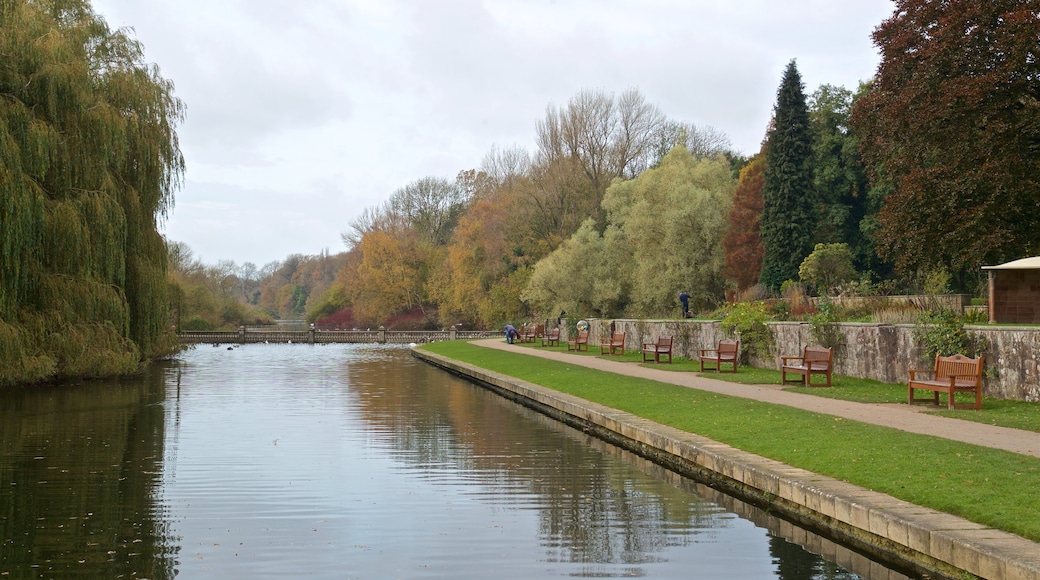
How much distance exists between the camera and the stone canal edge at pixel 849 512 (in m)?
6.24

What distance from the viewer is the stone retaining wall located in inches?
567

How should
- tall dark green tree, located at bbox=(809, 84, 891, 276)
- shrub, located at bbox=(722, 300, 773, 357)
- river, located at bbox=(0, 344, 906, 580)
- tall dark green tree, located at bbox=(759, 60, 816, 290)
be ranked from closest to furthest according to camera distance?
river, located at bbox=(0, 344, 906, 580)
shrub, located at bbox=(722, 300, 773, 357)
tall dark green tree, located at bbox=(759, 60, 816, 290)
tall dark green tree, located at bbox=(809, 84, 891, 276)

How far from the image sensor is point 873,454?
9.81m

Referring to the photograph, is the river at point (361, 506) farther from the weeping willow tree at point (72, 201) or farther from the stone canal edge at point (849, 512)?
the weeping willow tree at point (72, 201)

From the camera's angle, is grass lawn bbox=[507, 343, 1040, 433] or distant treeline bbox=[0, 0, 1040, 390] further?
distant treeline bbox=[0, 0, 1040, 390]

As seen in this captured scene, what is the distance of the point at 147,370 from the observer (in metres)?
32.7

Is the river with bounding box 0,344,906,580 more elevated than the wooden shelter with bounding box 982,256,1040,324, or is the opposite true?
the wooden shelter with bounding box 982,256,1040,324

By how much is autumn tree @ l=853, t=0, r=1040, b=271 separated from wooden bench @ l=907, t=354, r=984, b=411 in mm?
10946

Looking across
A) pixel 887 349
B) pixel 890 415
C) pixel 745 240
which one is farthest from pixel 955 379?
pixel 745 240

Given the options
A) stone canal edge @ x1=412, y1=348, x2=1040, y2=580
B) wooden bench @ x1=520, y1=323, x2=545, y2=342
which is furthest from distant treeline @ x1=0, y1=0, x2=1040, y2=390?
stone canal edge @ x1=412, y1=348, x2=1040, y2=580

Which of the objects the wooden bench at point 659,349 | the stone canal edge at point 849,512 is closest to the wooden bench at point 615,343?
the wooden bench at point 659,349

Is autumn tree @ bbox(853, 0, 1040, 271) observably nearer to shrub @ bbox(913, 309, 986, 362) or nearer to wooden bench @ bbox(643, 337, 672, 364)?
wooden bench @ bbox(643, 337, 672, 364)

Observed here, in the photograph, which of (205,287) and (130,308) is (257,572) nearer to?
(130,308)

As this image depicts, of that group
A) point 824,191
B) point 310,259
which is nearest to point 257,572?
point 824,191
